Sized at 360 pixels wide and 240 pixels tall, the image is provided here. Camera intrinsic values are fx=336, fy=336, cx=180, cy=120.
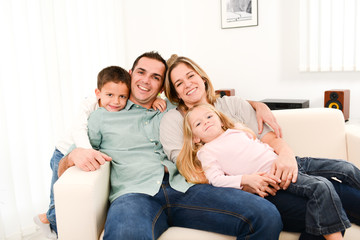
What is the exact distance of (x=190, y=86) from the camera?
1820mm

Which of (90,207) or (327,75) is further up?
(327,75)

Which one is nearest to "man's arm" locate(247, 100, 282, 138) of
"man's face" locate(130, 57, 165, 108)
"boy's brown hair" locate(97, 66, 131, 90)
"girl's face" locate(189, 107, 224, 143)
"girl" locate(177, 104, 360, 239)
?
Result: "girl" locate(177, 104, 360, 239)

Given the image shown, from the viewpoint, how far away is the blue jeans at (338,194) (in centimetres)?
140

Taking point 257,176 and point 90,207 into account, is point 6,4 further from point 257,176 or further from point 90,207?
point 257,176

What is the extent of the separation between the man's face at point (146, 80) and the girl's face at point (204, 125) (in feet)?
1.05

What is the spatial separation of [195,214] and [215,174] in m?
0.20

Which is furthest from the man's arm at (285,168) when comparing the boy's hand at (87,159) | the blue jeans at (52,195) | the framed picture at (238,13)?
the framed picture at (238,13)

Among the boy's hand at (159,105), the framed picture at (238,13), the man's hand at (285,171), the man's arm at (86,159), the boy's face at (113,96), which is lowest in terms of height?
the man's hand at (285,171)

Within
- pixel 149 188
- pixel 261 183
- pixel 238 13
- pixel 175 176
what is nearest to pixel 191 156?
pixel 175 176

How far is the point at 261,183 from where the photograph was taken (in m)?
1.44

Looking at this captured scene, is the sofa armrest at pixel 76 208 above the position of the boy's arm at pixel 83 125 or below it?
below

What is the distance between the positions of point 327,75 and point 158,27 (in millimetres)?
1899

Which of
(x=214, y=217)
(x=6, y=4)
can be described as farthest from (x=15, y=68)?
(x=214, y=217)

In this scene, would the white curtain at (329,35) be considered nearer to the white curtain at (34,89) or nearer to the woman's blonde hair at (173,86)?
the woman's blonde hair at (173,86)
